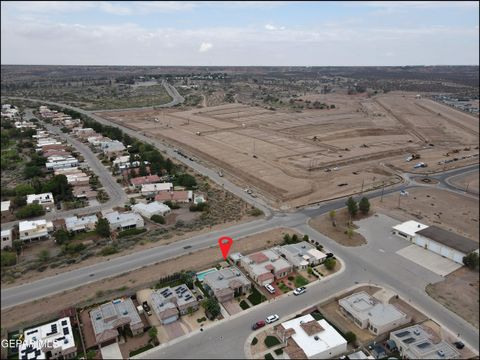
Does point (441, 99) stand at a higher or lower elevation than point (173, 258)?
higher

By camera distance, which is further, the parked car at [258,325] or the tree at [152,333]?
the parked car at [258,325]

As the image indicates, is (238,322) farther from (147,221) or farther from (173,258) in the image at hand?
(147,221)

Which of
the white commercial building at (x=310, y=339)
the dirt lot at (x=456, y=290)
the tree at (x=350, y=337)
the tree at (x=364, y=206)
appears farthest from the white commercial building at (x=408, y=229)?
the white commercial building at (x=310, y=339)

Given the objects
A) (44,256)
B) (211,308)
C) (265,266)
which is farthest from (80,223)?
(265,266)

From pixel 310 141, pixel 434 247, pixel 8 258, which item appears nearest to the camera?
pixel 8 258

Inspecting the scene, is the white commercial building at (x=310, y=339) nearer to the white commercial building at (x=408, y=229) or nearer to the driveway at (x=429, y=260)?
the driveway at (x=429, y=260)

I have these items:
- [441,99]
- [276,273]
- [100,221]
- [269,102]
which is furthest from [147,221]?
[269,102]

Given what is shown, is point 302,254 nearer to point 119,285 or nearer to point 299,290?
point 299,290
